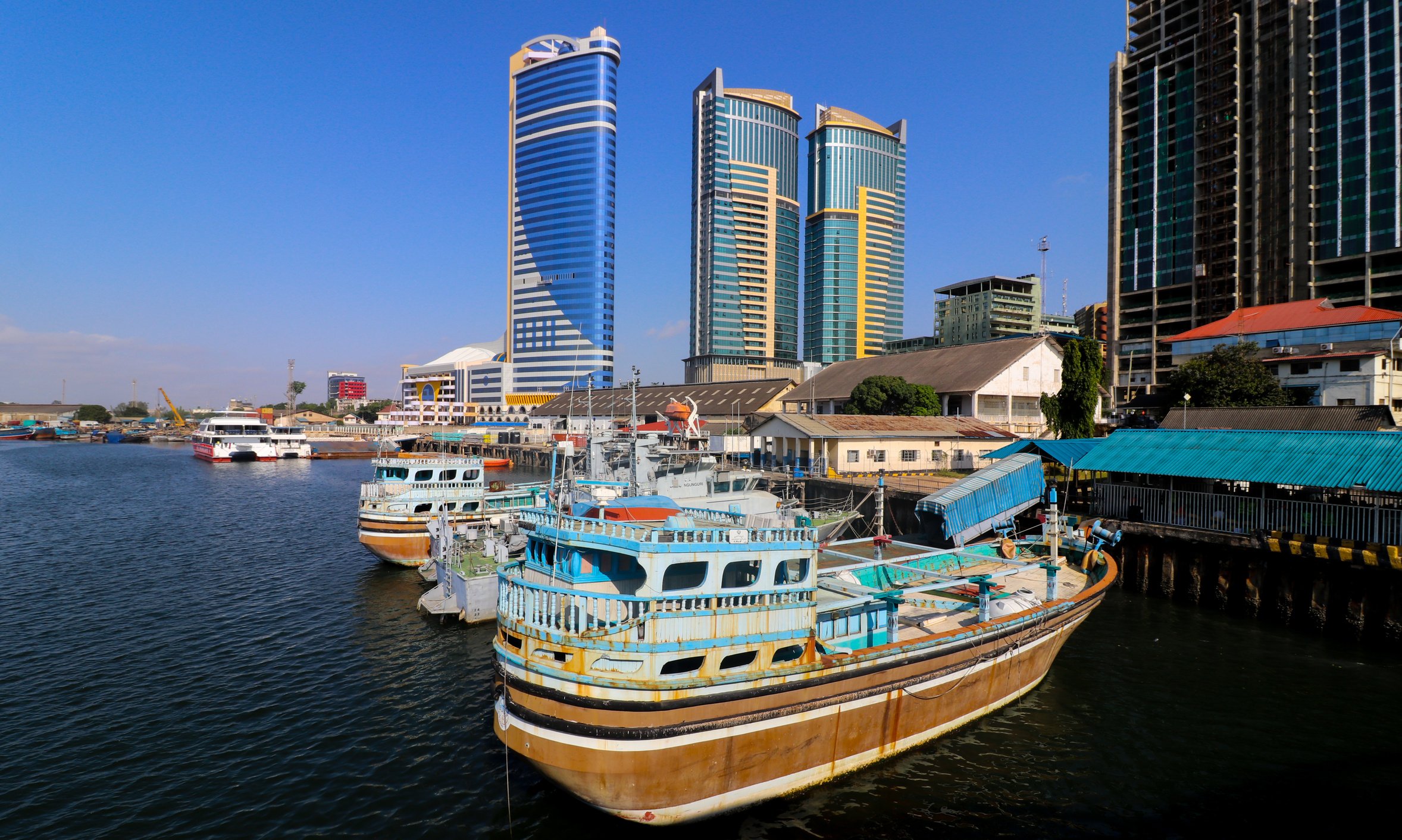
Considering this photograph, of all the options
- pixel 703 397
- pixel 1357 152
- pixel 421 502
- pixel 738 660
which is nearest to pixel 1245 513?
pixel 738 660

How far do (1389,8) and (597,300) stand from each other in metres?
140

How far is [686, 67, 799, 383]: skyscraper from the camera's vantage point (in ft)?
544

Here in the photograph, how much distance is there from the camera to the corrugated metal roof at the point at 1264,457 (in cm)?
2367

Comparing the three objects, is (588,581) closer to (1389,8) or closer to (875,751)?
(875,751)

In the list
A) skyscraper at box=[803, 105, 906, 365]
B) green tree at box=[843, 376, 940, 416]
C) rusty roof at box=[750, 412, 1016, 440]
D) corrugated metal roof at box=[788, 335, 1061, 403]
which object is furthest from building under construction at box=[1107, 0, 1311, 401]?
skyscraper at box=[803, 105, 906, 365]

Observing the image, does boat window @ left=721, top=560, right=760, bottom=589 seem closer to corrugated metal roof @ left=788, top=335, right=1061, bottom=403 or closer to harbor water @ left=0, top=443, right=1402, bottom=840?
harbor water @ left=0, top=443, right=1402, bottom=840

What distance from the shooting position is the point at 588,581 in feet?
45.2

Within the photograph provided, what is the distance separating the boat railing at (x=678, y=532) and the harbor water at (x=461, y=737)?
4.33 meters

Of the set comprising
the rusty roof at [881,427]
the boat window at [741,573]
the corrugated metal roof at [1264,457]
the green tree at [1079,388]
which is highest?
the green tree at [1079,388]

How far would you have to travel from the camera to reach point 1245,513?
26656 mm

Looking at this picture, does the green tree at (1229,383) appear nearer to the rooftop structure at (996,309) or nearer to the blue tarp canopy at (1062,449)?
the blue tarp canopy at (1062,449)

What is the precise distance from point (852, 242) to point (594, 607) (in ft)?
572

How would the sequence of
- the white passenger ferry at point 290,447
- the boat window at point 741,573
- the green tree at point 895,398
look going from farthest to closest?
the white passenger ferry at point 290,447
the green tree at point 895,398
the boat window at point 741,573

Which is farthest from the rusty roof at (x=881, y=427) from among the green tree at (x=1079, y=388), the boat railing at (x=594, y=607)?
the boat railing at (x=594, y=607)
